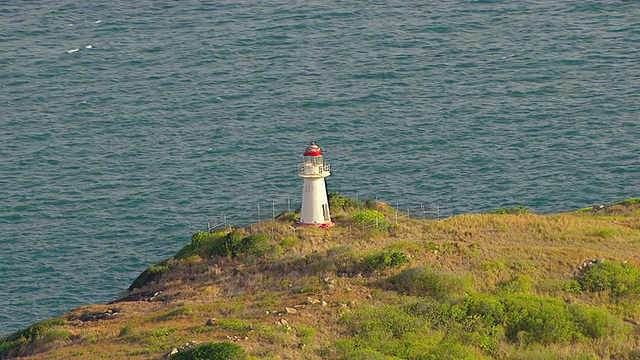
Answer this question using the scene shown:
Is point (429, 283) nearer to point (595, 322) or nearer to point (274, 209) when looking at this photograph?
point (595, 322)

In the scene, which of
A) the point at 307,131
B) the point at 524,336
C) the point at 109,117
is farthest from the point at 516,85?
the point at 524,336

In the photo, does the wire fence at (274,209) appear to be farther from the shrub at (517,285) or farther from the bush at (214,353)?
the bush at (214,353)

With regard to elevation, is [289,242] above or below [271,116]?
above

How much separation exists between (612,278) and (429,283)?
887 centimetres

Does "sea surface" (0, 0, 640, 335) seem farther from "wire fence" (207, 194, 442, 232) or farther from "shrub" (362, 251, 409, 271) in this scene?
"shrub" (362, 251, 409, 271)

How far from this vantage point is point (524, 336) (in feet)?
156

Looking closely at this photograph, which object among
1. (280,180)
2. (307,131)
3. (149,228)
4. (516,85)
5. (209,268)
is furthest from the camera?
(516,85)

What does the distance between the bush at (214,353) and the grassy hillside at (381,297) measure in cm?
6

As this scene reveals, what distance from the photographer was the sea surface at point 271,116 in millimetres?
93312

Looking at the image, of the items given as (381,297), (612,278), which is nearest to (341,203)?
(381,297)

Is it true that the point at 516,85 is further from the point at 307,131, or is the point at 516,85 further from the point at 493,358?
the point at 493,358

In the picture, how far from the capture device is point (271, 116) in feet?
387

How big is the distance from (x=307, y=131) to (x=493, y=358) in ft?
228

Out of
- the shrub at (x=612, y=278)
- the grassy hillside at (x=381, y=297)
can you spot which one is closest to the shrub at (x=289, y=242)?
the grassy hillside at (x=381, y=297)
